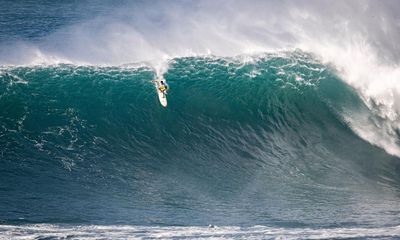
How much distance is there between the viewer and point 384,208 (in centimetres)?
1616

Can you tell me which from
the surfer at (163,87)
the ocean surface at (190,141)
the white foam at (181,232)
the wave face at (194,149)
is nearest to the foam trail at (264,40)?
the ocean surface at (190,141)

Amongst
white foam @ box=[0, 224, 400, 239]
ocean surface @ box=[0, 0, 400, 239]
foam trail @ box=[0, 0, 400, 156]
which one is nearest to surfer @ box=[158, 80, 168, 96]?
ocean surface @ box=[0, 0, 400, 239]

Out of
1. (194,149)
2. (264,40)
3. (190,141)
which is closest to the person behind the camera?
(194,149)

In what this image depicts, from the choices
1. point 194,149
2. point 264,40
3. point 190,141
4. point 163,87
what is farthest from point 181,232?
point 264,40

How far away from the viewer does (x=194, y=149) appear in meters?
19.1

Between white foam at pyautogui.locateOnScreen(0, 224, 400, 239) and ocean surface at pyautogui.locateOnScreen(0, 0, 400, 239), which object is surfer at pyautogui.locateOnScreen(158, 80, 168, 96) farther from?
white foam at pyautogui.locateOnScreen(0, 224, 400, 239)

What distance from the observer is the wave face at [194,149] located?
50.3 ft

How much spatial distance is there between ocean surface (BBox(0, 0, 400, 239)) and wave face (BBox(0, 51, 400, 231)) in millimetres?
63

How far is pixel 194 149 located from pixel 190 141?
54 centimetres

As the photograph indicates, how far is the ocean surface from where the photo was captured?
Result: 48.0ft

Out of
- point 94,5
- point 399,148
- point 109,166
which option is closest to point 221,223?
point 109,166

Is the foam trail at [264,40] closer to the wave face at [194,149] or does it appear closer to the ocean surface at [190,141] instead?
the ocean surface at [190,141]

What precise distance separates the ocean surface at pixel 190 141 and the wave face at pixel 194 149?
0.06 metres

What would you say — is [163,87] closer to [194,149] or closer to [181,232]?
[194,149]
